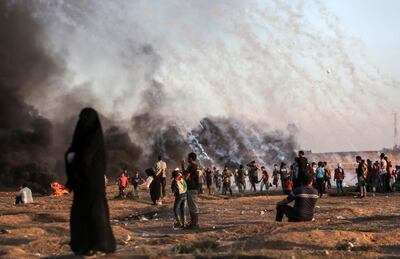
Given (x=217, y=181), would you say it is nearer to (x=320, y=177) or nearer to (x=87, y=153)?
(x=320, y=177)

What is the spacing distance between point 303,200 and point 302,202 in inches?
4.3

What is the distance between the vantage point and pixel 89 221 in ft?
25.8

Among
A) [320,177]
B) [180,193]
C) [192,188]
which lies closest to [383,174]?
[320,177]

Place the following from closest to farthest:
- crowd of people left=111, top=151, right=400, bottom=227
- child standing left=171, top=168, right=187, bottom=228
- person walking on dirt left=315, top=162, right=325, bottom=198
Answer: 1. crowd of people left=111, top=151, right=400, bottom=227
2. child standing left=171, top=168, right=187, bottom=228
3. person walking on dirt left=315, top=162, right=325, bottom=198

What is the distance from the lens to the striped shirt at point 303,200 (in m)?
12.8

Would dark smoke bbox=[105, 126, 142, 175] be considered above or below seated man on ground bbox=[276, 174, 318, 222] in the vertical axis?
above

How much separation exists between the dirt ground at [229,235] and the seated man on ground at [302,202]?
274mm

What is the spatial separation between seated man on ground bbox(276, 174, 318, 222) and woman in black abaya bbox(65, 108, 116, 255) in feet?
19.1

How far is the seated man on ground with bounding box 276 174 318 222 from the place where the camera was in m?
12.8

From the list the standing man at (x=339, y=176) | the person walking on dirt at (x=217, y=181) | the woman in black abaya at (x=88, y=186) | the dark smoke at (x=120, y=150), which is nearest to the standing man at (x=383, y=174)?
the standing man at (x=339, y=176)

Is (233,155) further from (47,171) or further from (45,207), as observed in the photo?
(45,207)

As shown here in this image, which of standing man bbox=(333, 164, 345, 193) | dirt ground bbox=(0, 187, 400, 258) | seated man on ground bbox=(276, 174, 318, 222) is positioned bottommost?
dirt ground bbox=(0, 187, 400, 258)

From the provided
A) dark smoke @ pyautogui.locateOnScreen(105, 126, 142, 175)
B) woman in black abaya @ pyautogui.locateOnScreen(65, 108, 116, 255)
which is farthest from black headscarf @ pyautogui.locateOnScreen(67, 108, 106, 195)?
dark smoke @ pyautogui.locateOnScreen(105, 126, 142, 175)

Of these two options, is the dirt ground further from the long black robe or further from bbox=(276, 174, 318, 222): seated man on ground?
the long black robe
